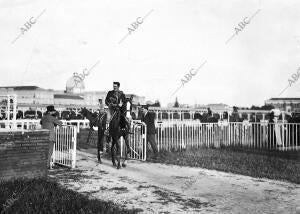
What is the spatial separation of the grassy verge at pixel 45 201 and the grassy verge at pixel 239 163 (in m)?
5.11

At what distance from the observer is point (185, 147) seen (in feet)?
52.0

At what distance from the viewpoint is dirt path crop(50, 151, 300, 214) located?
21.1 ft

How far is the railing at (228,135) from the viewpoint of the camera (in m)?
15.8

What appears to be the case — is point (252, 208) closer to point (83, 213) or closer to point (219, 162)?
point (83, 213)

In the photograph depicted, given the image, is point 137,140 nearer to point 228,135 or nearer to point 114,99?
point 114,99

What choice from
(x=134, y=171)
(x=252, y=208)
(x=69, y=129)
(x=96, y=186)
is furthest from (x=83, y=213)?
(x=69, y=129)

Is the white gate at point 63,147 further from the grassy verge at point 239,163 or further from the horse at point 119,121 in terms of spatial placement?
the grassy verge at point 239,163

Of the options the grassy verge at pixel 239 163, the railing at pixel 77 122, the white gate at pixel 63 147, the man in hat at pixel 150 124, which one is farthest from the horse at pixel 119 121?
the railing at pixel 77 122

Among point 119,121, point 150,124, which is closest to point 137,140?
point 150,124

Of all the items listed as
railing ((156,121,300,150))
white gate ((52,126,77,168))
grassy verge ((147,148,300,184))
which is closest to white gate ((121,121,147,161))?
grassy verge ((147,148,300,184))

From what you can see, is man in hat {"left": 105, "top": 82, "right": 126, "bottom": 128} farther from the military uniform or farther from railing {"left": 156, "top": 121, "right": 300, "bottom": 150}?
railing {"left": 156, "top": 121, "right": 300, "bottom": 150}

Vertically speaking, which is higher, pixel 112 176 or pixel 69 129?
pixel 69 129

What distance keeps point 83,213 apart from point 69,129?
5410mm

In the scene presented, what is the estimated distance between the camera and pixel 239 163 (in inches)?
459
